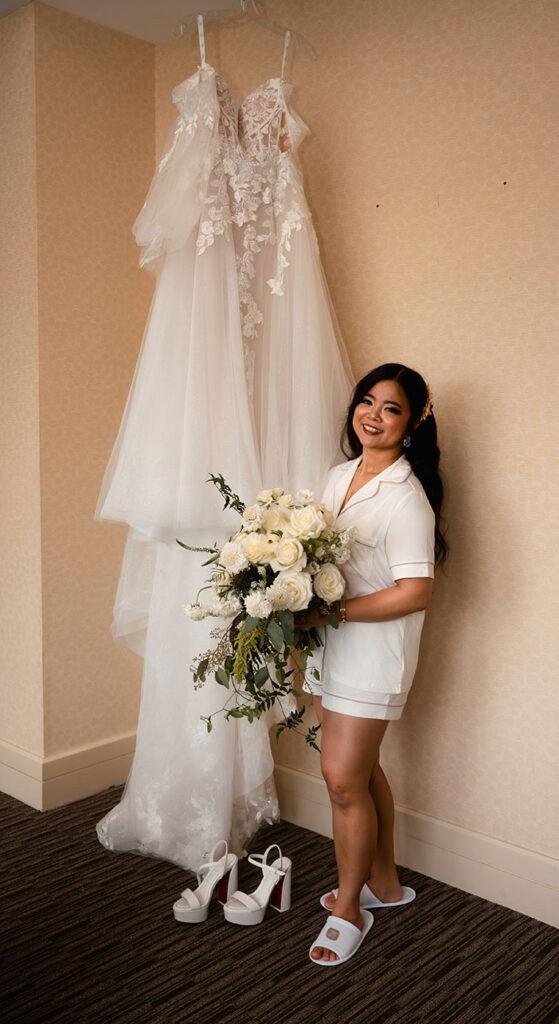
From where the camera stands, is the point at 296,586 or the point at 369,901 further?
the point at 369,901

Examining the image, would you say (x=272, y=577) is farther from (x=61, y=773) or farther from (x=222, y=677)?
(x=61, y=773)

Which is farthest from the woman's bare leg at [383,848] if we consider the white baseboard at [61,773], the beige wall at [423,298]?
the white baseboard at [61,773]

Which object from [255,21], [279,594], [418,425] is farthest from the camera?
[255,21]

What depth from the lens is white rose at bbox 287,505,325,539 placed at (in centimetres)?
209

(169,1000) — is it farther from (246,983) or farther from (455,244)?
(455,244)

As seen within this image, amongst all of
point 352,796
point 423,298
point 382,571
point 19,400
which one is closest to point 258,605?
point 382,571

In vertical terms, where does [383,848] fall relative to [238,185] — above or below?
below

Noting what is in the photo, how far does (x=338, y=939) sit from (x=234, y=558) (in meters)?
1.06

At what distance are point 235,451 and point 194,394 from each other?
21 centimetres

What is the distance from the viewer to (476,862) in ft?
8.57

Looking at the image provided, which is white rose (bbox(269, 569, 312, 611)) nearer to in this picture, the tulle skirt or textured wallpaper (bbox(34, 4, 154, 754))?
the tulle skirt

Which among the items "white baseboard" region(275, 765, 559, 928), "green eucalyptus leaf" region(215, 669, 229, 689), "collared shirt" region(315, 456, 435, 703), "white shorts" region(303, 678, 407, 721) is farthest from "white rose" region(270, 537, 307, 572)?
"white baseboard" region(275, 765, 559, 928)

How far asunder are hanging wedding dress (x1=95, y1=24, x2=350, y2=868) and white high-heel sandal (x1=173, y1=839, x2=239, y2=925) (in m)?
0.16

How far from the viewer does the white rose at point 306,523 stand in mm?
2094
